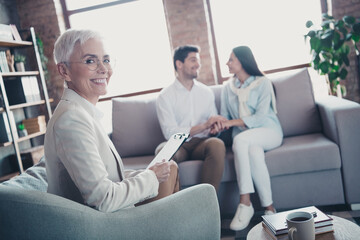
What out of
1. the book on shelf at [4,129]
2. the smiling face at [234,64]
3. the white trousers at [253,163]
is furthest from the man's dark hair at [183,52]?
the book on shelf at [4,129]

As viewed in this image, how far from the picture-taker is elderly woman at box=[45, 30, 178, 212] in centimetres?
96

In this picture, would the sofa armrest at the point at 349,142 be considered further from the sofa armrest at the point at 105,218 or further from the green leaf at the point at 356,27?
the sofa armrest at the point at 105,218

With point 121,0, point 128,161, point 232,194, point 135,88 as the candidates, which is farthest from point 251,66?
point 121,0

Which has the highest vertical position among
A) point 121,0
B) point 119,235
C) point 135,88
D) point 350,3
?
point 121,0

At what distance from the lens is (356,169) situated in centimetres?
212

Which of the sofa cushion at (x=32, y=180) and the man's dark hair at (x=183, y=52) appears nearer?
the sofa cushion at (x=32, y=180)

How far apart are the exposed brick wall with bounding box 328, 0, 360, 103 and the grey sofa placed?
10.7 feet

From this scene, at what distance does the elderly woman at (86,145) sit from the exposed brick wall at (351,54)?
10.6ft

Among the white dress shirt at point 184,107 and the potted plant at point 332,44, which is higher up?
the potted plant at point 332,44

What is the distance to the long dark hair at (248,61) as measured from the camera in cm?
259

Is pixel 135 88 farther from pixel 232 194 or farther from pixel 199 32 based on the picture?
pixel 232 194

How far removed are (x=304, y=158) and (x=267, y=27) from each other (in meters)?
2.30

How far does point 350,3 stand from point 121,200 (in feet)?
11.9

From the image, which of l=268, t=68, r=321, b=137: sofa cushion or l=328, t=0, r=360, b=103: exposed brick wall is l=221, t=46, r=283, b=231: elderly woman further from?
l=328, t=0, r=360, b=103: exposed brick wall
